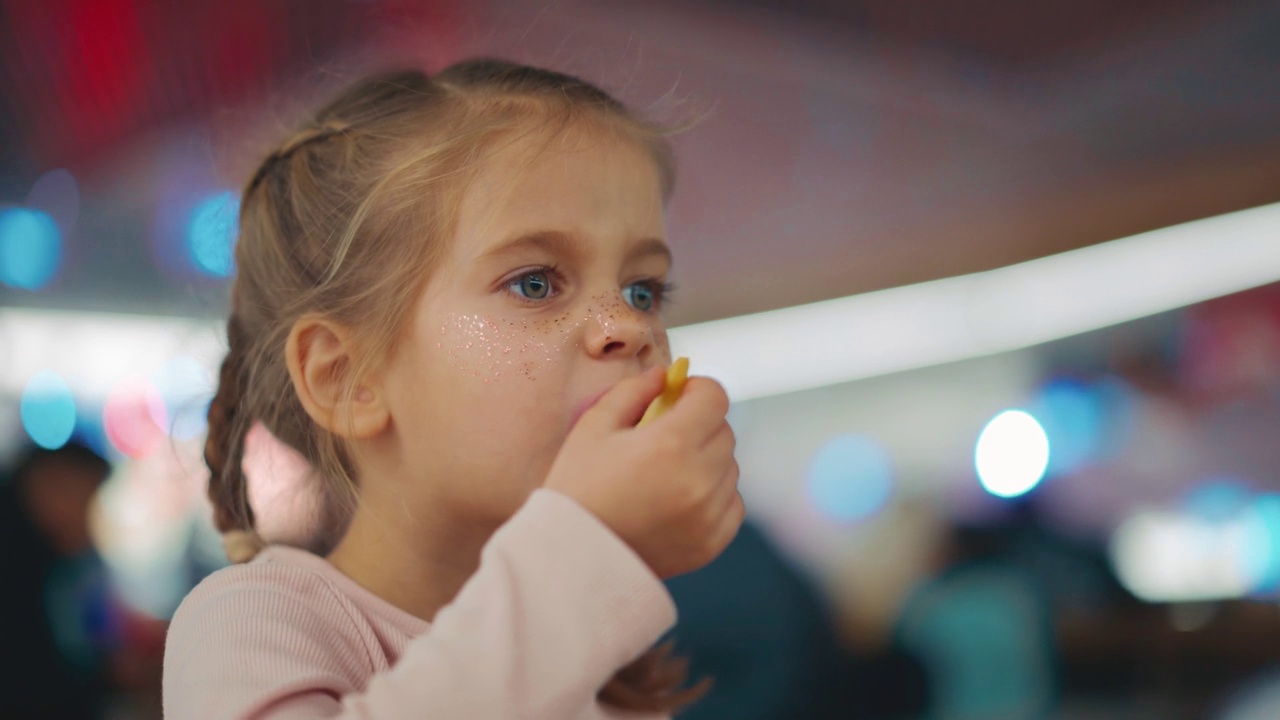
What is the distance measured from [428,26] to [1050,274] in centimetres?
126

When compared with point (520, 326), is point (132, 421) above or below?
above

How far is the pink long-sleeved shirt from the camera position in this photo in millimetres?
325

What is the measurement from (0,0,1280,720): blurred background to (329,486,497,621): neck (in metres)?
0.67

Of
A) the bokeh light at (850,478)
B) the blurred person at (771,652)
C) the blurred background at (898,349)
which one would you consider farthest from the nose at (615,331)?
the bokeh light at (850,478)

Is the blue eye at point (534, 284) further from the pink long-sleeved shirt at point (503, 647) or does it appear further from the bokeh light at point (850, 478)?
the bokeh light at point (850, 478)

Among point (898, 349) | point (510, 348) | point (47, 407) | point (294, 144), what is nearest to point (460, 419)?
point (510, 348)

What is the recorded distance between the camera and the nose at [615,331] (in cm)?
47

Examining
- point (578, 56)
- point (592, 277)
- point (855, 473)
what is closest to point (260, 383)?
point (592, 277)

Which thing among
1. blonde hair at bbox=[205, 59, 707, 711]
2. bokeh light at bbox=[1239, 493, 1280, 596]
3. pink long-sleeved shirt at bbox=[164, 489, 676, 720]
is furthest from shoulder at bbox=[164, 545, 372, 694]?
bokeh light at bbox=[1239, 493, 1280, 596]

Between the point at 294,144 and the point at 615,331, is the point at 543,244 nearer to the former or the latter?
the point at 615,331

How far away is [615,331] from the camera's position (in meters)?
0.47

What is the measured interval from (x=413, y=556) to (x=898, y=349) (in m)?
1.46

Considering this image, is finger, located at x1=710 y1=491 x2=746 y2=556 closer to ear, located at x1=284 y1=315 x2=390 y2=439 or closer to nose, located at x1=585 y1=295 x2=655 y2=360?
nose, located at x1=585 y1=295 x2=655 y2=360

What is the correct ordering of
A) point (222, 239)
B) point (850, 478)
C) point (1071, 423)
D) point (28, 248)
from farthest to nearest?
point (850, 478) → point (1071, 423) → point (28, 248) → point (222, 239)
